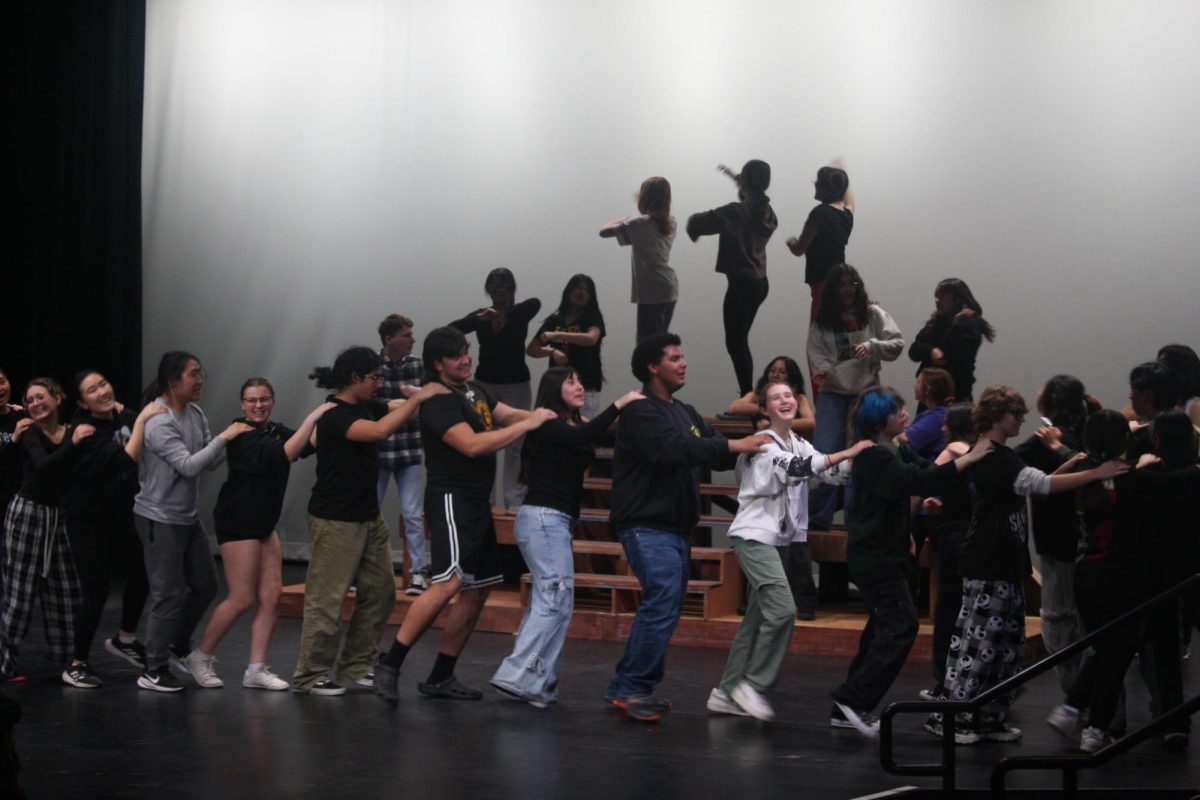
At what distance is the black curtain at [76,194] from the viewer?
9.88 meters

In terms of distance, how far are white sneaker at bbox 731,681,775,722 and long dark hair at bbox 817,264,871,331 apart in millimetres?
2995

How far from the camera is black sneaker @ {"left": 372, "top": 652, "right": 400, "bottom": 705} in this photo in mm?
5730

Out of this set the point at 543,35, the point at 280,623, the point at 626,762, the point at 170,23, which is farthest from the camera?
the point at 170,23

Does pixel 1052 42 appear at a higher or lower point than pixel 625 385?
higher

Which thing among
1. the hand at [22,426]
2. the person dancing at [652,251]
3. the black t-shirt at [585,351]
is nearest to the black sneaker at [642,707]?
the hand at [22,426]

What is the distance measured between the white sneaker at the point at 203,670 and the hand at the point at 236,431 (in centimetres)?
92

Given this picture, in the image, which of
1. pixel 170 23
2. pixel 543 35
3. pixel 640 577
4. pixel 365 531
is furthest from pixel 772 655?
pixel 170 23

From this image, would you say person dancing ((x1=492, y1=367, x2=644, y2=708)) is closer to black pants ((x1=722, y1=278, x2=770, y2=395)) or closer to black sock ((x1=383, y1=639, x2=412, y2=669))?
black sock ((x1=383, y1=639, x2=412, y2=669))

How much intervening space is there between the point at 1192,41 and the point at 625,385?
154 inches

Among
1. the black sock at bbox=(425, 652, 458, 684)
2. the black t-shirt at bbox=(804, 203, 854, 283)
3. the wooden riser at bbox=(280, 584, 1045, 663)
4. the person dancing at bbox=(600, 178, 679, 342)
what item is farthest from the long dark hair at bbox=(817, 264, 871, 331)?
the black sock at bbox=(425, 652, 458, 684)

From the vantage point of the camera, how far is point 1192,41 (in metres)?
8.42

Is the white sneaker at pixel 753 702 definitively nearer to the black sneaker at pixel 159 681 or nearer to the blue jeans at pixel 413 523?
the black sneaker at pixel 159 681

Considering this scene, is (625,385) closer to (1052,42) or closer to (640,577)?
(1052,42)

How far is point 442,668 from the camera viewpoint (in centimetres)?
591
